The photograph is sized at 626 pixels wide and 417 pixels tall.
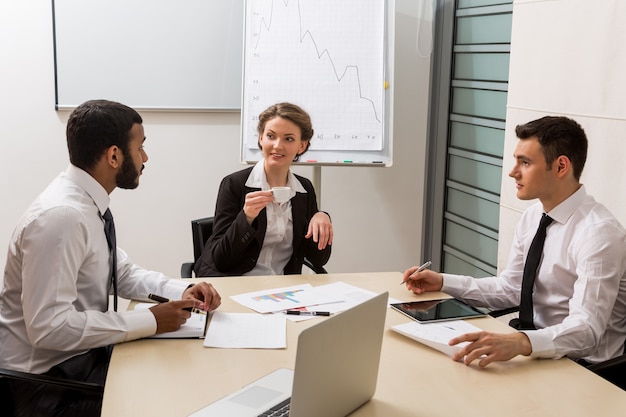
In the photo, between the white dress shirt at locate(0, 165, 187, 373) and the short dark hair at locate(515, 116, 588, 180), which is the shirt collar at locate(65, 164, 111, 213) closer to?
the white dress shirt at locate(0, 165, 187, 373)

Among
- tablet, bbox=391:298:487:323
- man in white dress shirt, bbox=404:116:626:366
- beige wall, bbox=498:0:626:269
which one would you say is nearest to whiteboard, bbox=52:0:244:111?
beige wall, bbox=498:0:626:269

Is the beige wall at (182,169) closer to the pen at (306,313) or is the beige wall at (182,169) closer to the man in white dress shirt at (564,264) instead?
the man in white dress shirt at (564,264)

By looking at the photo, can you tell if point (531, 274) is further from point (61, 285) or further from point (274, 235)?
point (61, 285)

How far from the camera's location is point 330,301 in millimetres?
2330

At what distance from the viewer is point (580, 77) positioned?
2846 mm

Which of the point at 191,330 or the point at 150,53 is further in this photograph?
the point at 150,53

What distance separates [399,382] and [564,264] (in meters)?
0.89

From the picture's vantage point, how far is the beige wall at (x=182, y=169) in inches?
151

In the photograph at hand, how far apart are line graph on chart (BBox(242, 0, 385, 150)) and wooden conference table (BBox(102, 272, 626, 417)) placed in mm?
1847

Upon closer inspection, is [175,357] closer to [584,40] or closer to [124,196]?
[584,40]

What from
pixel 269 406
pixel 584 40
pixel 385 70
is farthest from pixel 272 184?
pixel 269 406

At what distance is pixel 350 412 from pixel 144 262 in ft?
9.29

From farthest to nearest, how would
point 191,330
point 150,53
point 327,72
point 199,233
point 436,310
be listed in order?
1. point 150,53
2. point 327,72
3. point 199,233
4. point 436,310
5. point 191,330

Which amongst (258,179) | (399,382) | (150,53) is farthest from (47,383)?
(150,53)
